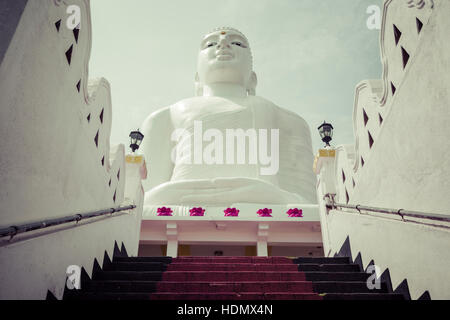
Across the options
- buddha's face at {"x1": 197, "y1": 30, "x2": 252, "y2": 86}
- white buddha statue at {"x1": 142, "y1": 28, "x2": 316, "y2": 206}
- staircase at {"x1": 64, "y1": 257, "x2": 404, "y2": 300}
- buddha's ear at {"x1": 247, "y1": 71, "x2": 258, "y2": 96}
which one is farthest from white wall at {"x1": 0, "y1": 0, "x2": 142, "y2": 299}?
buddha's ear at {"x1": 247, "y1": 71, "x2": 258, "y2": 96}

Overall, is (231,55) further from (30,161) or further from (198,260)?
(30,161)

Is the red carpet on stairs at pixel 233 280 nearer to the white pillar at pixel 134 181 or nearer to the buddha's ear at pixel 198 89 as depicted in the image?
the white pillar at pixel 134 181

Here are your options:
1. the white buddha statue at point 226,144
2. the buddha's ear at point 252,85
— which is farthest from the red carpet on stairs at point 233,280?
the buddha's ear at point 252,85

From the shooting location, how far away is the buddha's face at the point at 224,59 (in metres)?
12.9

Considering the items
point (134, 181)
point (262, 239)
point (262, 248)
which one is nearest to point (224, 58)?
point (262, 239)

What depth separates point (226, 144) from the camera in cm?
1106

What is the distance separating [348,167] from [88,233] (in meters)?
Result: 3.20

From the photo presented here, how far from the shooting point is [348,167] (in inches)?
200

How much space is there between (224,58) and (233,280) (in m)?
10.2

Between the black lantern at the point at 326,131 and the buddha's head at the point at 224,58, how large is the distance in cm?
728

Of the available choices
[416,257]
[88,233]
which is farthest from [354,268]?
[88,233]

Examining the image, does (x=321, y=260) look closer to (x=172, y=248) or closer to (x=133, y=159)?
(x=133, y=159)

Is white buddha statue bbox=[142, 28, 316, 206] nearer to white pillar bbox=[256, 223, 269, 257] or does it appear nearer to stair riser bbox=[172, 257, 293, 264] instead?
white pillar bbox=[256, 223, 269, 257]
